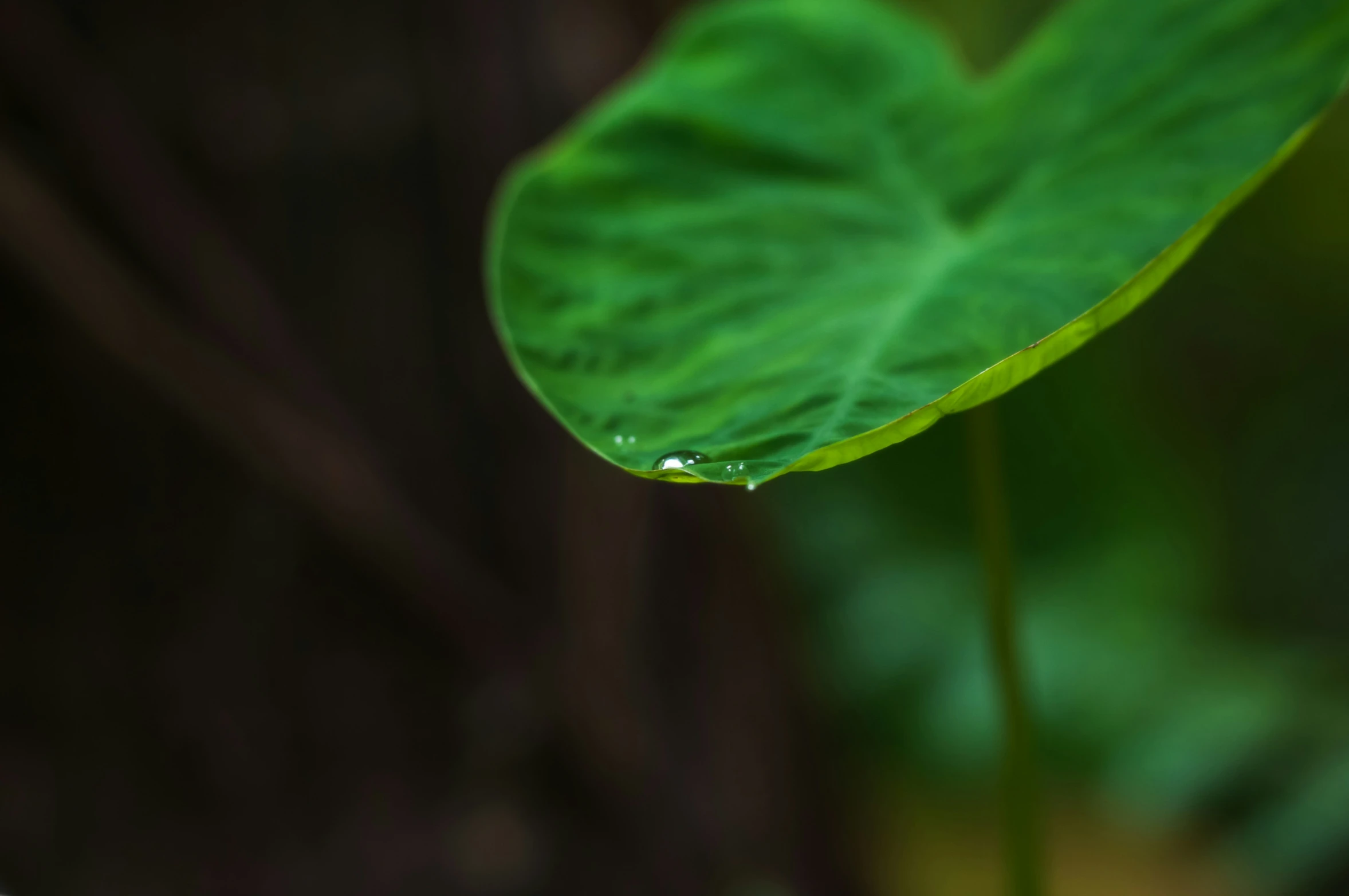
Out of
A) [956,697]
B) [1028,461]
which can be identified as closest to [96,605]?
[956,697]

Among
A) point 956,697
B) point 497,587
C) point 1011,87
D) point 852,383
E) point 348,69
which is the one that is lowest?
point 956,697

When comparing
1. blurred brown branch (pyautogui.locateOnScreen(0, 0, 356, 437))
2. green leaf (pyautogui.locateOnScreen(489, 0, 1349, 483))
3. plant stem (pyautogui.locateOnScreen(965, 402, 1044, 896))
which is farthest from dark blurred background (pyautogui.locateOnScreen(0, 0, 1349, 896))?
plant stem (pyautogui.locateOnScreen(965, 402, 1044, 896))

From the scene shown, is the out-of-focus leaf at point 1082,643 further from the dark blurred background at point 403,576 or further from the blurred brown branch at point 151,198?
the blurred brown branch at point 151,198

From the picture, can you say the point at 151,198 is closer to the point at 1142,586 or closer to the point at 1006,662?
the point at 1006,662

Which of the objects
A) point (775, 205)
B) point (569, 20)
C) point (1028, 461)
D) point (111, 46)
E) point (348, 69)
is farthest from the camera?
point (1028, 461)

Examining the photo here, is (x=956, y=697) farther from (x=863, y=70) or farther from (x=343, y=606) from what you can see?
(x=863, y=70)

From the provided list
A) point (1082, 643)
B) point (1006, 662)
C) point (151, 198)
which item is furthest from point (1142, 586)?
point (151, 198)

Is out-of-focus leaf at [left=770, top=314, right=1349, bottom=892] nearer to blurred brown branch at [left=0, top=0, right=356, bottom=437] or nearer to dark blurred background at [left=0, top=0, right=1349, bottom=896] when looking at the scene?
dark blurred background at [left=0, top=0, right=1349, bottom=896]

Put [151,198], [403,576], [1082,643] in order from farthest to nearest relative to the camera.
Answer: [1082,643] < [403,576] < [151,198]

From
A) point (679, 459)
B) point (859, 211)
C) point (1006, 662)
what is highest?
point (859, 211)
